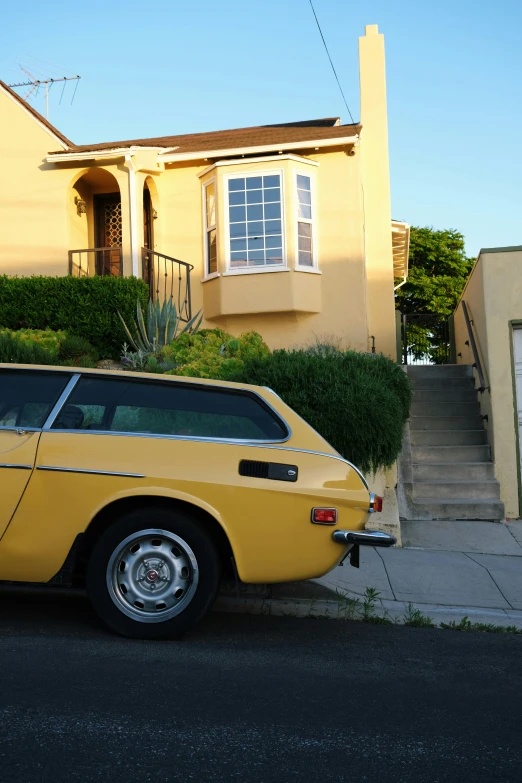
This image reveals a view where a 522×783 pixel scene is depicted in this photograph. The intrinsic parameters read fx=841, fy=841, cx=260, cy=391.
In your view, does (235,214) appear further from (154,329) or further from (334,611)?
(334,611)

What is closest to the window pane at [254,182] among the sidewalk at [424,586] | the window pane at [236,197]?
the window pane at [236,197]

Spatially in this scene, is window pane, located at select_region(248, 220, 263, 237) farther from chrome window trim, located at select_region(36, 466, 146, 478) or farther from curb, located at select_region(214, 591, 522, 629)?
chrome window trim, located at select_region(36, 466, 146, 478)

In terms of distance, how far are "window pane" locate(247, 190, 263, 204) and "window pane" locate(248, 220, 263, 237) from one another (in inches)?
15.1

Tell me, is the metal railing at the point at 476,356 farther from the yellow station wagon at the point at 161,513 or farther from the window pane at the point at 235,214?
the yellow station wagon at the point at 161,513

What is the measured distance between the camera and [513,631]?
6062 millimetres

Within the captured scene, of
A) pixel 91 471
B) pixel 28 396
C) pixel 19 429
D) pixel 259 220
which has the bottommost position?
pixel 91 471

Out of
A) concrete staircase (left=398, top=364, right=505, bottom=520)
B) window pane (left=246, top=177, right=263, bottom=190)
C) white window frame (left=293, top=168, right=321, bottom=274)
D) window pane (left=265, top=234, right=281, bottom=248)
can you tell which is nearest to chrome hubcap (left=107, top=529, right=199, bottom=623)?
concrete staircase (left=398, top=364, right=505, bottom=520)

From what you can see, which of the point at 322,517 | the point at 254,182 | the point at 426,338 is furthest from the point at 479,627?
the point at 426,338

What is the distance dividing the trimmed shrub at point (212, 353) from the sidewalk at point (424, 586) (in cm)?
355

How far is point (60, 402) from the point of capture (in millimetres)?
5277

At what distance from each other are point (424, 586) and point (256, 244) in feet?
31.8

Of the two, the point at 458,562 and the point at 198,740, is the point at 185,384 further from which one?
the point at 458,562

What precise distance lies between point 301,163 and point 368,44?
330 centimetres

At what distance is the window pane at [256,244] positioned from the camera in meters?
15.6
